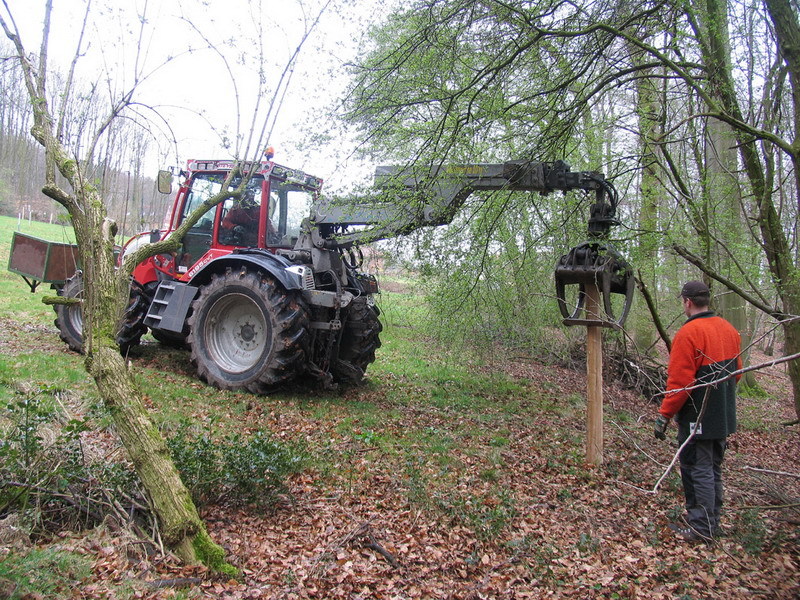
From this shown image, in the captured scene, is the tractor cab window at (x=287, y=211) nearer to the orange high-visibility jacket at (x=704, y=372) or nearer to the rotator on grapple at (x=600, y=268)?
the rotator on grapple at (x=600, y=268)

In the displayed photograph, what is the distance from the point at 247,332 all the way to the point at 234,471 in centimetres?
362

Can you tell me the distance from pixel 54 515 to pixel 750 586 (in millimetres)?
4217

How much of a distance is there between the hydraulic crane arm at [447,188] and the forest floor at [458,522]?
7.44 feet

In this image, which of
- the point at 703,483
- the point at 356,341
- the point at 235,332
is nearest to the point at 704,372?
the point at 703,483

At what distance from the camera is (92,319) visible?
3.48 meters

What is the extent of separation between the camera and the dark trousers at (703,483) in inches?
156

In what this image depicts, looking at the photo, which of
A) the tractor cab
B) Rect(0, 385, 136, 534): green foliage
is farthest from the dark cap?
the tractor cab

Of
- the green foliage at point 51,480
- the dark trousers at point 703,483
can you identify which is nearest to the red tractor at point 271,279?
the dark trousers at point 703,483

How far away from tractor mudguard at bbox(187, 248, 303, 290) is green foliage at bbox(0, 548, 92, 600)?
4.10 m

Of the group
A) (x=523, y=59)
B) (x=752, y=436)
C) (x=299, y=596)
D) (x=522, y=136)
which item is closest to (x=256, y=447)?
(x=299, y=596)

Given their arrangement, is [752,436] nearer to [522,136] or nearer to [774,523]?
[774,523]

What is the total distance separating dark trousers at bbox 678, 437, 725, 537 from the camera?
13.0 ft

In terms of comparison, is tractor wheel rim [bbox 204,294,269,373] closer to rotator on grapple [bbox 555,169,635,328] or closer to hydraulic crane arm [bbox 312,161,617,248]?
hydraulic crane arm [bbox 312,161,617,248]

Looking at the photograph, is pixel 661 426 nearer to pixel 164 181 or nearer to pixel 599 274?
pixel 599 274
